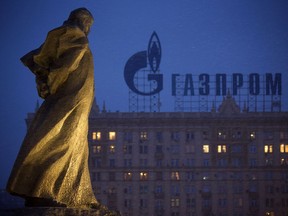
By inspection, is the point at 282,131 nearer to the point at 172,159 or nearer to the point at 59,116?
the point at 172,159

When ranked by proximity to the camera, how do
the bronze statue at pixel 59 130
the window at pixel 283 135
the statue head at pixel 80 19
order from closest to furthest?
the bronze statue at pixel 59 130 → the statue head at pixel 80 19 → the window at pixel 283 135

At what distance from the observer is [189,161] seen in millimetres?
93000

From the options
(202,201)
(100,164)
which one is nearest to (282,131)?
(202,201)

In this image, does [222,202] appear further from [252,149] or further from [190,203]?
[252,149]

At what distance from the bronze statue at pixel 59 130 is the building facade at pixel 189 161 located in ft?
274

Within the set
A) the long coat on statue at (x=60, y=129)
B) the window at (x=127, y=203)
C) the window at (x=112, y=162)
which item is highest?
the long coat on statue at (x=60, y=129)

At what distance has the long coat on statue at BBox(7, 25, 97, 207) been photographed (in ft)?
23.1

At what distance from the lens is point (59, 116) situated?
23.8 feet

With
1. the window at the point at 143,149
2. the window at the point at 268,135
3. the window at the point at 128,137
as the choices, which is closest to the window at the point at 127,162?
the window at the point at 143,149

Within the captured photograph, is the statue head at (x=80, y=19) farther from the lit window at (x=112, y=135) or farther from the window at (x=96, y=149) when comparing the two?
the lit window at (x=112, y=135)

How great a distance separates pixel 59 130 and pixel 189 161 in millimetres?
86698

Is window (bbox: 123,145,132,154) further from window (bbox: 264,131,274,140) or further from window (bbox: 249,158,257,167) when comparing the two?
window (bbox: 264,131,274,140)

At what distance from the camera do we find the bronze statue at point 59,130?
277 inches

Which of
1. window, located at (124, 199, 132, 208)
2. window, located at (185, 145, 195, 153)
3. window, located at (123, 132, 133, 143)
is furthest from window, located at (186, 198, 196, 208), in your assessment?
window, located at (123, 132, 133, 143)
